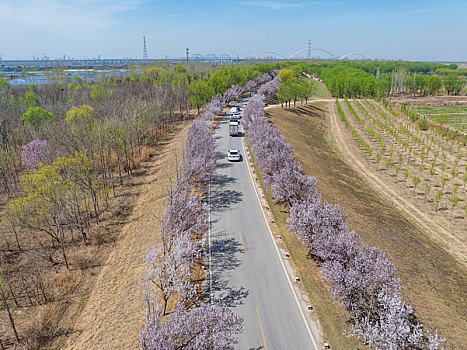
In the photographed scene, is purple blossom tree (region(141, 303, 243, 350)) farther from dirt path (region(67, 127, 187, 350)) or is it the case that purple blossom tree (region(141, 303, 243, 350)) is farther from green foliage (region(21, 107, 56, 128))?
green foliage (region(21, 107, 56, 128))

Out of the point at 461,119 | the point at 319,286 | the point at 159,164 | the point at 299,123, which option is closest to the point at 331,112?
the point at 299,123

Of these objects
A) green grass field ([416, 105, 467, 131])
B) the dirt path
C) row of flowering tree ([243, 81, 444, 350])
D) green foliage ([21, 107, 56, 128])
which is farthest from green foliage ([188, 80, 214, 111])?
green grass field ([416, 105, 467, 131])

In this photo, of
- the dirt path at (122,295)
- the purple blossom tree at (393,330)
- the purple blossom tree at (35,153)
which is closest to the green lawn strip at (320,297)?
the purple blossom tree at (393,330)

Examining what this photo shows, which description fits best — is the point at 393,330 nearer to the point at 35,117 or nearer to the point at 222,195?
the point at 222,195

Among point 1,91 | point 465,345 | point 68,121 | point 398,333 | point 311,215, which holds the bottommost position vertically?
point 465,345

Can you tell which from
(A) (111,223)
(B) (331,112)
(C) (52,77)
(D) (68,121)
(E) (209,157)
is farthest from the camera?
(C) (52,77)

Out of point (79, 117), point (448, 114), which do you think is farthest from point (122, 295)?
point (448, 114)

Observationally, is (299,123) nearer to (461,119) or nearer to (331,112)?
(331,112)
